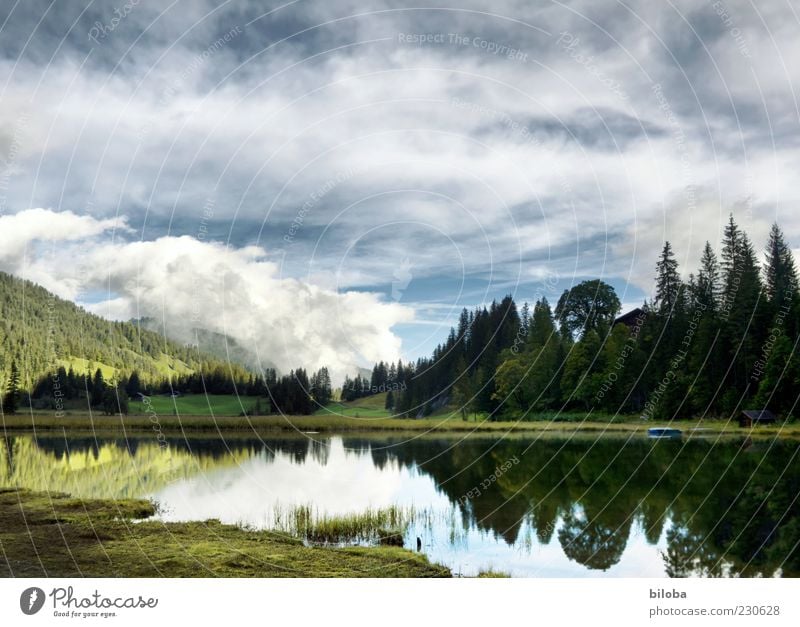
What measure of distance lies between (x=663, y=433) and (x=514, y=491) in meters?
15.7

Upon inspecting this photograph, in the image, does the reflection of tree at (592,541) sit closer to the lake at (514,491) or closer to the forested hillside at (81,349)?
the lake at (514,491)

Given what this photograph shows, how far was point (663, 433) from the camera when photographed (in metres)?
31.2

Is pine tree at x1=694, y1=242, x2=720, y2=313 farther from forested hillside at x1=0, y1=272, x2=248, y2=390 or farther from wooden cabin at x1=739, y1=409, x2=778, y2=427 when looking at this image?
forested hillside at x1=0, y1=272, x2=248, y2=390

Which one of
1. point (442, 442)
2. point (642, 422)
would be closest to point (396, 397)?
point (442, 442)

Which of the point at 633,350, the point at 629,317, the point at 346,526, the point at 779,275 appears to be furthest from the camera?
the point at 629,317

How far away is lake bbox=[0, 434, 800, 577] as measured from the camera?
1249 centimetres

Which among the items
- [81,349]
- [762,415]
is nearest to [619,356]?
[762,415]

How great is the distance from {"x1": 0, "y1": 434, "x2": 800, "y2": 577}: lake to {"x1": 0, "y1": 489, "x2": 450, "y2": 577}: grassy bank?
1.18m

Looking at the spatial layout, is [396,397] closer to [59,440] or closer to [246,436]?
[246,436]

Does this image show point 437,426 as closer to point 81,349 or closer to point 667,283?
point 667,283

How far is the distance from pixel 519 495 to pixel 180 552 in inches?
410

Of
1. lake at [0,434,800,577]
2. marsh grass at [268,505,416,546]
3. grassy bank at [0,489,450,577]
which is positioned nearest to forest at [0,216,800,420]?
lake at [0,434,800,577]
